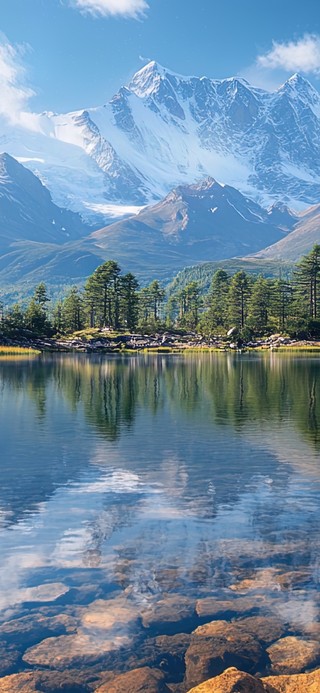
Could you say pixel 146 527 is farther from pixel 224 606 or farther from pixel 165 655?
pixel 165 655

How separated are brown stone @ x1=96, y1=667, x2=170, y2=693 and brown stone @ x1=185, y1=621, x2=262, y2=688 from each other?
52cm

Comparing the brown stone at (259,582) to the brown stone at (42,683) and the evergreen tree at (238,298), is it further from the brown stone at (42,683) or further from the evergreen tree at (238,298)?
the evergreen tree at (238,298)

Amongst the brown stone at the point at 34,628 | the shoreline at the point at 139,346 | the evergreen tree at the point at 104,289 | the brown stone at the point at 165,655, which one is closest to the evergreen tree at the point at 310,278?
the shoreline at the point at 139,346

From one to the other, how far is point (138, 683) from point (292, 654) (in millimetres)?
3158

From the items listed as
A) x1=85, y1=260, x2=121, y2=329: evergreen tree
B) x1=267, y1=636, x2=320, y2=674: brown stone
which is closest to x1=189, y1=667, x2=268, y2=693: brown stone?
x1=267, y1=636, x2=320, y2=674: brown stone

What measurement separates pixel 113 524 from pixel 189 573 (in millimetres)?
4678

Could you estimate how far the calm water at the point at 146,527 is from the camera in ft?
48.0

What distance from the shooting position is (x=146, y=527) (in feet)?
68.4

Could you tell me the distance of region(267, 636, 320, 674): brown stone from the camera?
12852 millimetres

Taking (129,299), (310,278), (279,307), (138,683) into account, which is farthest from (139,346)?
(138,683)

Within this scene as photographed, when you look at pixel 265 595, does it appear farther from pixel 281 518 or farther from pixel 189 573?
pixel 281 518

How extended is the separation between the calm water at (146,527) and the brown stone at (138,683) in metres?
0.46

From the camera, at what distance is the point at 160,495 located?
24.6 metres

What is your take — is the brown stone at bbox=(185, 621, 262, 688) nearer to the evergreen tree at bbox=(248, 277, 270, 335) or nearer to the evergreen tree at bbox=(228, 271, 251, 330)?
the evergreen tree at bbox=(248, 277, 270, 335)
